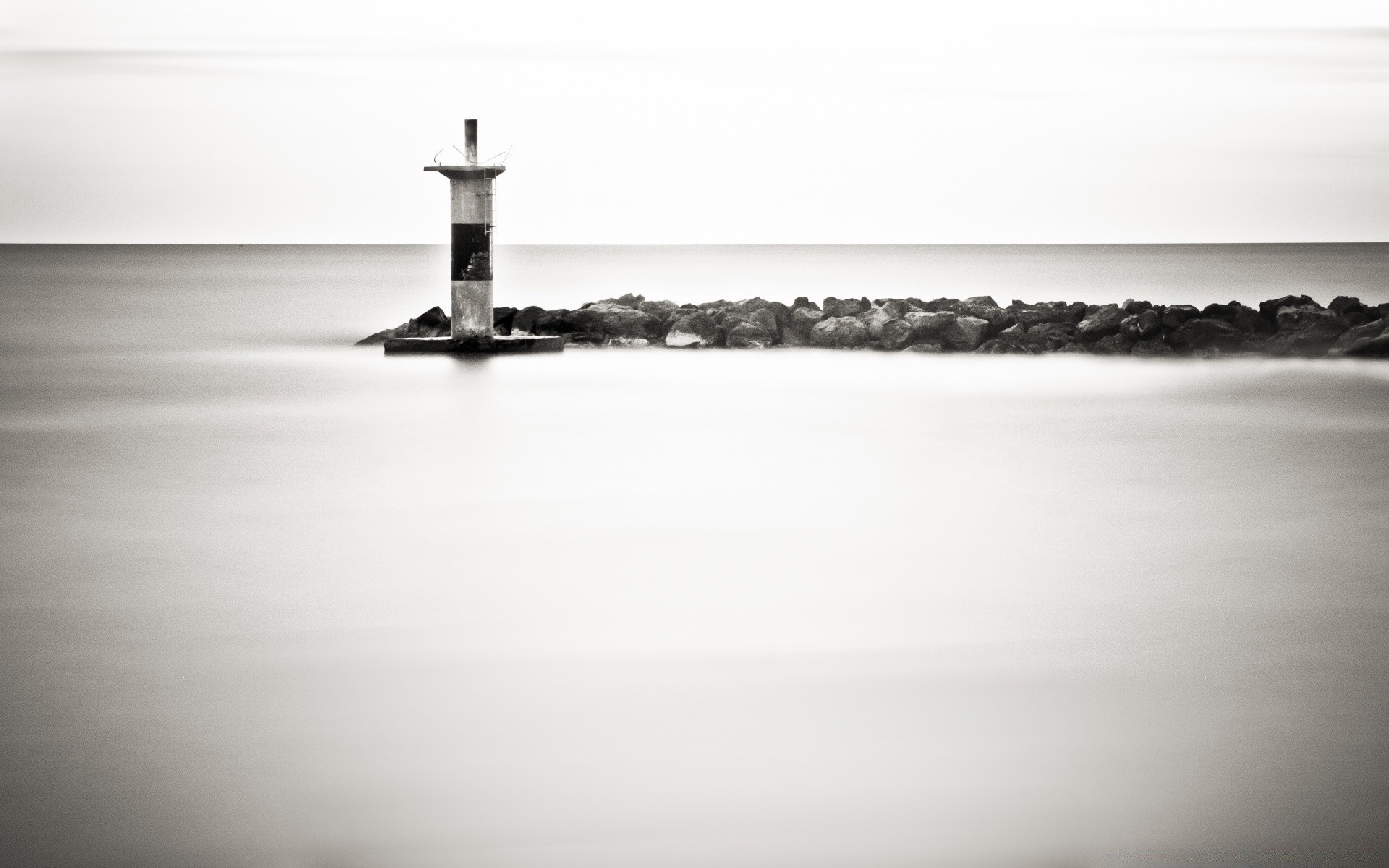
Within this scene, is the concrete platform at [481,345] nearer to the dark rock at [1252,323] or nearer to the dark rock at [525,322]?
the dark rock at [525,322]

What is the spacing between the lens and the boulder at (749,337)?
669 inches

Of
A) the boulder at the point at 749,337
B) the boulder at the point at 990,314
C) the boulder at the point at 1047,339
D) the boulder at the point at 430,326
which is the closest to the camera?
the boulder at the point at 1047,339

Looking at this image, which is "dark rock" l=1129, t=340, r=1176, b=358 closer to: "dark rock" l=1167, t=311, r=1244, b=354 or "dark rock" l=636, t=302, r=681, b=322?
"dark rock" l=1167, t=311, r=1244, b=354

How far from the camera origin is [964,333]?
16.2 metres

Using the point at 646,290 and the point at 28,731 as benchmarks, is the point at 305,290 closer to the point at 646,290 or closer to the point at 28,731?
the point at 646,290

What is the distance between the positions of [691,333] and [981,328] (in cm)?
332

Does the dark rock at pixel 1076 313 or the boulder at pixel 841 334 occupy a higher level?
the dark rock at pixel 1076 313

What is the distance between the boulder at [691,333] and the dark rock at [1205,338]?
16.9 ft

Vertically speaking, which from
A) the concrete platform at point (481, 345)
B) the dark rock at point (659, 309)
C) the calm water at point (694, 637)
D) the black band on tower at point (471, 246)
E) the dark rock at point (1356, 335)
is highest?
the black band on tower at point (471, 246)

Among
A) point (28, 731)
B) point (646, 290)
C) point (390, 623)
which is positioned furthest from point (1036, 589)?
point (646, 290)

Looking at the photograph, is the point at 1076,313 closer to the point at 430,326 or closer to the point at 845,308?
the point at 845,308

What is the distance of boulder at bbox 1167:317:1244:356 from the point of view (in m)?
15.7

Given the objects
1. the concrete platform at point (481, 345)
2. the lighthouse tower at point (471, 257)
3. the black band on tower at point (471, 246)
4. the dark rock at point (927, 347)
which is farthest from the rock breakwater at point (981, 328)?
the black band on tower at point (471, 246)

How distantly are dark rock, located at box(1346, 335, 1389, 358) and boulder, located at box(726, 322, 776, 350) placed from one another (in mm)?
6284
